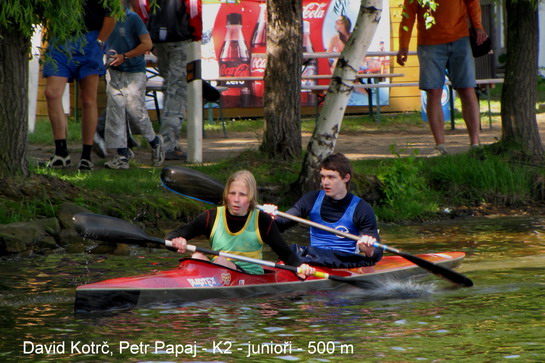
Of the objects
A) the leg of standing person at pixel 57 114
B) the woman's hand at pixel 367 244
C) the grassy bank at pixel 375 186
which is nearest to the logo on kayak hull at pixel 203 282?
the woman's hand at pixel 367 244

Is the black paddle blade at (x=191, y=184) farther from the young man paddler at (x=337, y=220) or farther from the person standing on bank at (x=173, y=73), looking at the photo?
the person standing on bank at (x=173, y=73)

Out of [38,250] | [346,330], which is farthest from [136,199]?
[346,330]

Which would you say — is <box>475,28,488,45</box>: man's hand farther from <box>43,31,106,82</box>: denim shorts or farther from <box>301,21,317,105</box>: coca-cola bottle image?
<box>301,21,317,105</box>: coca-cola bottle image

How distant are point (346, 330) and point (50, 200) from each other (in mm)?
4293

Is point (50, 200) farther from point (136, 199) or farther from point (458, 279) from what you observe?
point (458, 279)

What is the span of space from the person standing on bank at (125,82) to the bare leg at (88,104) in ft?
1.31

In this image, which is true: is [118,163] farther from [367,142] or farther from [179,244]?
[367,142]

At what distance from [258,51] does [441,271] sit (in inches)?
492

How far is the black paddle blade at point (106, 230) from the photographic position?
7.56m

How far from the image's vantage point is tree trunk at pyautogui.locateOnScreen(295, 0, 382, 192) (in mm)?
10500

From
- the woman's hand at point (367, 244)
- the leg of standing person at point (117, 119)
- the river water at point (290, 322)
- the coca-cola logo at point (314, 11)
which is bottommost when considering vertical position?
the river water at point (290, 322)

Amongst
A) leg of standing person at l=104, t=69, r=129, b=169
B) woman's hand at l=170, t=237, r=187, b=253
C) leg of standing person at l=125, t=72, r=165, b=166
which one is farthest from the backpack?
woman's hand at l=170, t=237, r=187, b=253

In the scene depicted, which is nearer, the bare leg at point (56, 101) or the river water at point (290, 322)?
the river water at point (290, 322)

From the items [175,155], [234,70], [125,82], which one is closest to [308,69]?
[234,70]
